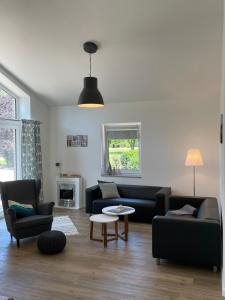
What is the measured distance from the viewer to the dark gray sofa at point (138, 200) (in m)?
4.98

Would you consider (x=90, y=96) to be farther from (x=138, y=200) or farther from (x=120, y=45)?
(x=138, y=200)

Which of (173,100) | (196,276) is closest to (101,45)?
(173,100)

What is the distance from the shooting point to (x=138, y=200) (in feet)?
17.9

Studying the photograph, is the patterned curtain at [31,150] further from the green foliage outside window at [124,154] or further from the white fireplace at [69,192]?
the green foliage outside window at [124,154]

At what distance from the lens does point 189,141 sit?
549 cm

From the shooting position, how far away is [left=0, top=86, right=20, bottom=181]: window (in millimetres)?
5719

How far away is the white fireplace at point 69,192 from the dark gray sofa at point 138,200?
683 mm

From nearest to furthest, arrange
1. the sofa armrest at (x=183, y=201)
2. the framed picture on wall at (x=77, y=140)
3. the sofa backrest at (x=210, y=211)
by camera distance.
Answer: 1. the sofa backrest at (x=210, y=211)
2. the sofa armrest at (x=183, y=201)
3. the framed picture on wall at (x=77, y=140)

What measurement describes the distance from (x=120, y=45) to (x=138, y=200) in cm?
291

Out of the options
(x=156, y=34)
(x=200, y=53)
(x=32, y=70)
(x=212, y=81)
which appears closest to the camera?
(x=156, y=34)

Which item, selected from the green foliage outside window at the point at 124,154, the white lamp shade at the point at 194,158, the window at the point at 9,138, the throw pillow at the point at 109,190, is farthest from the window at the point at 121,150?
the window at the point at 9,138

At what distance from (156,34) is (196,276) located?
3.18 metres

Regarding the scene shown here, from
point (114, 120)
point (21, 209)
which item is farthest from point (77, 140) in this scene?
point (21, 209)

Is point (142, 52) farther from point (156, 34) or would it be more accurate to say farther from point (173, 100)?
point (173, 100)
